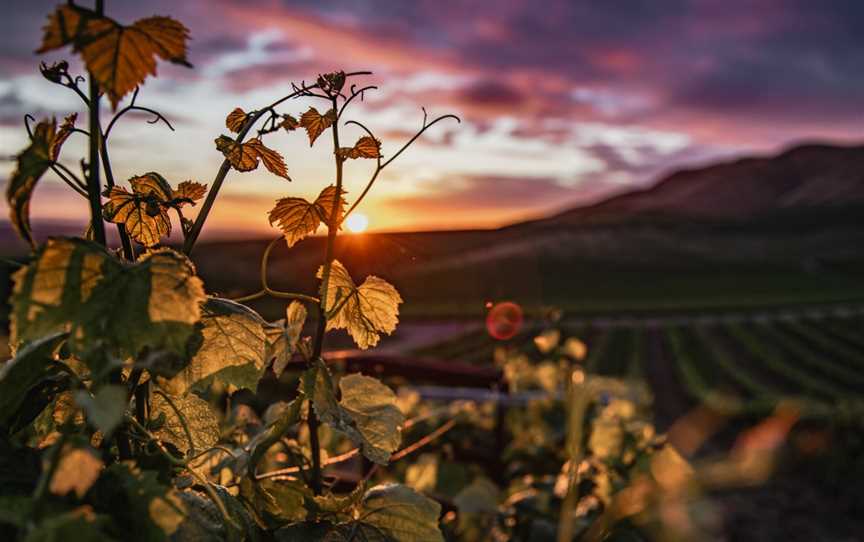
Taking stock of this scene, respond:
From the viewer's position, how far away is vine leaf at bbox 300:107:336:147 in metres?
0.91

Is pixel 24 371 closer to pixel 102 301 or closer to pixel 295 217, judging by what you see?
pixel 102 301

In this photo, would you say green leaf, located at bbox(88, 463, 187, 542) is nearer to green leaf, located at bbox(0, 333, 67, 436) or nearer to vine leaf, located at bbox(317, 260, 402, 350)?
green leaf, located at bbox(0, 333, 67, 436)

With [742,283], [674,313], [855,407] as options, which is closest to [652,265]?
[742,283]

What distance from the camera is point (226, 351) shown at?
84 cm

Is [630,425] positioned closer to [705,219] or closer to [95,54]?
[95,54]

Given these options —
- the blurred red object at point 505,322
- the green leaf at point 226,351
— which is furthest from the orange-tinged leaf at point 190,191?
the blurred red object at point 505,322

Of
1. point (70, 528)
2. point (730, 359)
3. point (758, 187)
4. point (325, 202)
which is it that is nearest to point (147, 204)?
point (325, 202)

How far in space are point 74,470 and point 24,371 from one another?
0.21 metres

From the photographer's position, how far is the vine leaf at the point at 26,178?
0.67 m

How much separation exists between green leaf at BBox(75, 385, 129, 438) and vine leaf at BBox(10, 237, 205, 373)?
12cm

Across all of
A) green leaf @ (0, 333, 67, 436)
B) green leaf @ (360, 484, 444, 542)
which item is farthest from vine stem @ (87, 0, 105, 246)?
green leaf @ (360, 484, 444, 542)

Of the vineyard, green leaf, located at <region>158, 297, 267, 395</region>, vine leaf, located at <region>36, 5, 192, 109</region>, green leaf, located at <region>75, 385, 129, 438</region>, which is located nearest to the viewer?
green leaf, located at <region>75, 385, 129, 438</region>

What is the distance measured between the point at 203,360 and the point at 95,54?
36cm

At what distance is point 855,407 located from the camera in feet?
43.3
